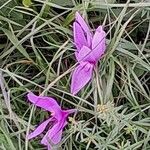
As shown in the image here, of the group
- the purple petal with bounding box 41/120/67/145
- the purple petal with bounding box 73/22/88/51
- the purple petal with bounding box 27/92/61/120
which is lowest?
the purple petal with bounding box 41/120/67/145

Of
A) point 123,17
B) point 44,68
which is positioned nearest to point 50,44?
point 44,68

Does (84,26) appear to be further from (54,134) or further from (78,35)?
(54,134)

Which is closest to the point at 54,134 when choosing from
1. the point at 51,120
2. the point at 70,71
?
the point at 51,120

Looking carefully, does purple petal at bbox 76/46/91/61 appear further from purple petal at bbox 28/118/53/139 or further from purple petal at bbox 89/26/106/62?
purple petal at bbox 28/118/53/139

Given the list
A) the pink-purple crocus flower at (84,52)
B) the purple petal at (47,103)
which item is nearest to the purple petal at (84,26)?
the pink-purple crocus flower at (84,52)

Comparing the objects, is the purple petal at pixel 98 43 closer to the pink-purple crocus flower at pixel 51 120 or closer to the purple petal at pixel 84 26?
the purple petal at pixel 84 26

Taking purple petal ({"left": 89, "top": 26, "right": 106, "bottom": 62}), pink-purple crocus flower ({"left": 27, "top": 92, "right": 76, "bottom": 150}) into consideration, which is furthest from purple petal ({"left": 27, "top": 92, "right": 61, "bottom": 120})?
purple petal ({"left": 89, "top": 26, "right": 106, "bottom": 62})
